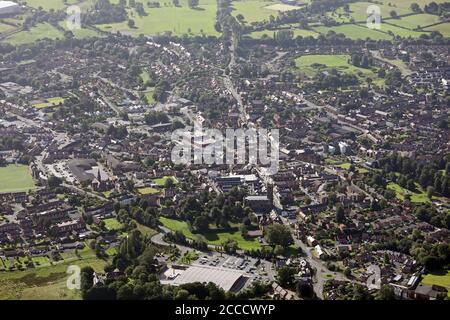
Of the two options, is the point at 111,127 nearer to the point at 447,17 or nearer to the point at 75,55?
the point at 75,55

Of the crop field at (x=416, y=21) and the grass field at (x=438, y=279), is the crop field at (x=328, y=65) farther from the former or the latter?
the grass field at (x=438, y=279)

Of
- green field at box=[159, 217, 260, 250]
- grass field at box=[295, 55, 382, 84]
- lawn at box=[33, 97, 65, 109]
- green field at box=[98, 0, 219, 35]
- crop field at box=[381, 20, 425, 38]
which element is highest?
green field at box=[98, 0, 219, 35]

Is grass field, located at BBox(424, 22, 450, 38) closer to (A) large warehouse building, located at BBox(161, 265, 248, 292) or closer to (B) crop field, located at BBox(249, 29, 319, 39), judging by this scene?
(B) crop field, located at BBox(249, 29, 319, 39)

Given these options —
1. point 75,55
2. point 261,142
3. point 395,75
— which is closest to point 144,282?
point 261,142

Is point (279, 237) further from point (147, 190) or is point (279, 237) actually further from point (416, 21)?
point (416, 21)

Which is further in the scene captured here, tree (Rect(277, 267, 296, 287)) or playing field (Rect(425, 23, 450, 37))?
playing field (Rect(425, 23, 450, 37))

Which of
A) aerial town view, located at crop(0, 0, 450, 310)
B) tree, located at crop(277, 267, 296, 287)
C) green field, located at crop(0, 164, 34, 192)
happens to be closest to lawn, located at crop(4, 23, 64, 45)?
aerial town view, located at crop(0, 0, 450, 310)
